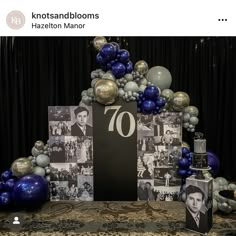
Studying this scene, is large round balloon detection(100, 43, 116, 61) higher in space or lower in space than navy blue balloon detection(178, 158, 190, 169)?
higher

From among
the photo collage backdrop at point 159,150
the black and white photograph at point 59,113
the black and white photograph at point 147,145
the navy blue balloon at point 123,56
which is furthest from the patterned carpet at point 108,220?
the navy blue balloon at point 123,56

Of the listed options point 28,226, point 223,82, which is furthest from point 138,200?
point 223,82

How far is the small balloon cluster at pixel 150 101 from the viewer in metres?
2.84

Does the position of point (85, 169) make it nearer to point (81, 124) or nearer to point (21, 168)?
point (81, 124)

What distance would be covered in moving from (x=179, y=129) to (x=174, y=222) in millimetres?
799

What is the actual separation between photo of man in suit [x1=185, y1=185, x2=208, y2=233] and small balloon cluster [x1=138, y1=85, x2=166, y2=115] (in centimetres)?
84

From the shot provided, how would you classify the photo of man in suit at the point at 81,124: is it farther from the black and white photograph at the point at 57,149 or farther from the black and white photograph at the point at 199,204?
the black and white photograph at the point at 199,204

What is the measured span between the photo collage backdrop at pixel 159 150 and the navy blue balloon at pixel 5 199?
108 centimetres

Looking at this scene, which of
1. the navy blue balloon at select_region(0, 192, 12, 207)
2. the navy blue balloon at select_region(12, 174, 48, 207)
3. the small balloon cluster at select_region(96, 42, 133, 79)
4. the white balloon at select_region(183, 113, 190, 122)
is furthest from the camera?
the white balloon at select_region(183, 113, 190, 122)

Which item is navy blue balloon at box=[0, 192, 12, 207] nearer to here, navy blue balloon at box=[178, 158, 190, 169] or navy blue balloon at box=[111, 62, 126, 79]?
navy blue balloon at box=[111, 62, 126, 79]

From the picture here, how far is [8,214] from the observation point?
2709 millimetres

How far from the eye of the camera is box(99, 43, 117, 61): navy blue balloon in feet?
9.27

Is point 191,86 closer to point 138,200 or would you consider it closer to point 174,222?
point 138,200

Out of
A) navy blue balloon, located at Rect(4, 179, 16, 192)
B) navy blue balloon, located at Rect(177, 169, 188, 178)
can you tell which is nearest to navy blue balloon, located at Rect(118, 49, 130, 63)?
navy blue balloon, located at Rect(177, 169, 188, 178)
